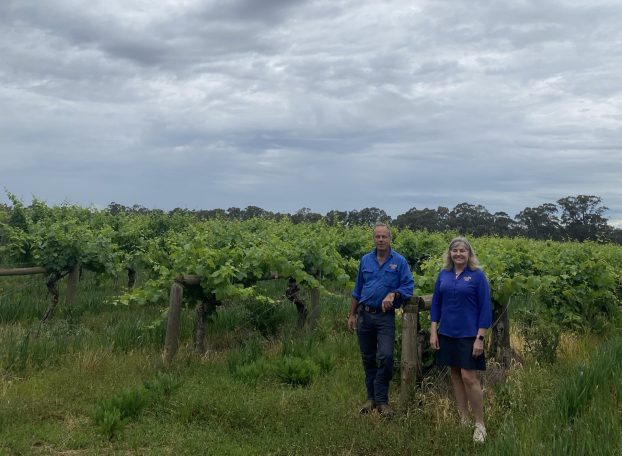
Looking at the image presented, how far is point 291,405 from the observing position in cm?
568

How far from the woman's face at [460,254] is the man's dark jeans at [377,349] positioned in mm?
952

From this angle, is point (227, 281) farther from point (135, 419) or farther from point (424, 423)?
point (424, 423)

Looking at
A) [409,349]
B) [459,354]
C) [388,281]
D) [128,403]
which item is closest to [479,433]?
[459,354]

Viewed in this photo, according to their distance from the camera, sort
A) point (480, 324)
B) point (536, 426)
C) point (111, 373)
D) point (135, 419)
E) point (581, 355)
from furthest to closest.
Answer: point (581, 355) < point (111, 373) < point (135, 419) < point (480, 324) < point (536, 426)

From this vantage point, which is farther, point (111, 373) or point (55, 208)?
point (55, 208)

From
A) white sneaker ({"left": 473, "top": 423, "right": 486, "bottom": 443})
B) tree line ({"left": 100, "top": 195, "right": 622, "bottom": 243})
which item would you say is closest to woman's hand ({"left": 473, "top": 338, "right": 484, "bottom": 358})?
white sneaker ({"left": 473, "top": 423, "right": 486, "bottom": 443})

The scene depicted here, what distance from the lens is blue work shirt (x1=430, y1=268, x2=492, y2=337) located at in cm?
505

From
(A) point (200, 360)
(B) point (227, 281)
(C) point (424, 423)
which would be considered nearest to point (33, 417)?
(A) point (200, 360)

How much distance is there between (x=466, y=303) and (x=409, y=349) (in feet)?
2.86

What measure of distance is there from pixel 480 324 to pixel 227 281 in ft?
11.2

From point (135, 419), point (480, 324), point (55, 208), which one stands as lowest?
point (135, 419)

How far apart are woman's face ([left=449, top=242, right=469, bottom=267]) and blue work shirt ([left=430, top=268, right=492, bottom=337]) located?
98 mm

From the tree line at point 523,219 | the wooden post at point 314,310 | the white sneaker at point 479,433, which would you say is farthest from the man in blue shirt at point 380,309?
the tree line at point 523,219

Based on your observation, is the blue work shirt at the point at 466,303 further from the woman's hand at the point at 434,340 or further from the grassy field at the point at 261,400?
the grassy field at the point at 261,400
